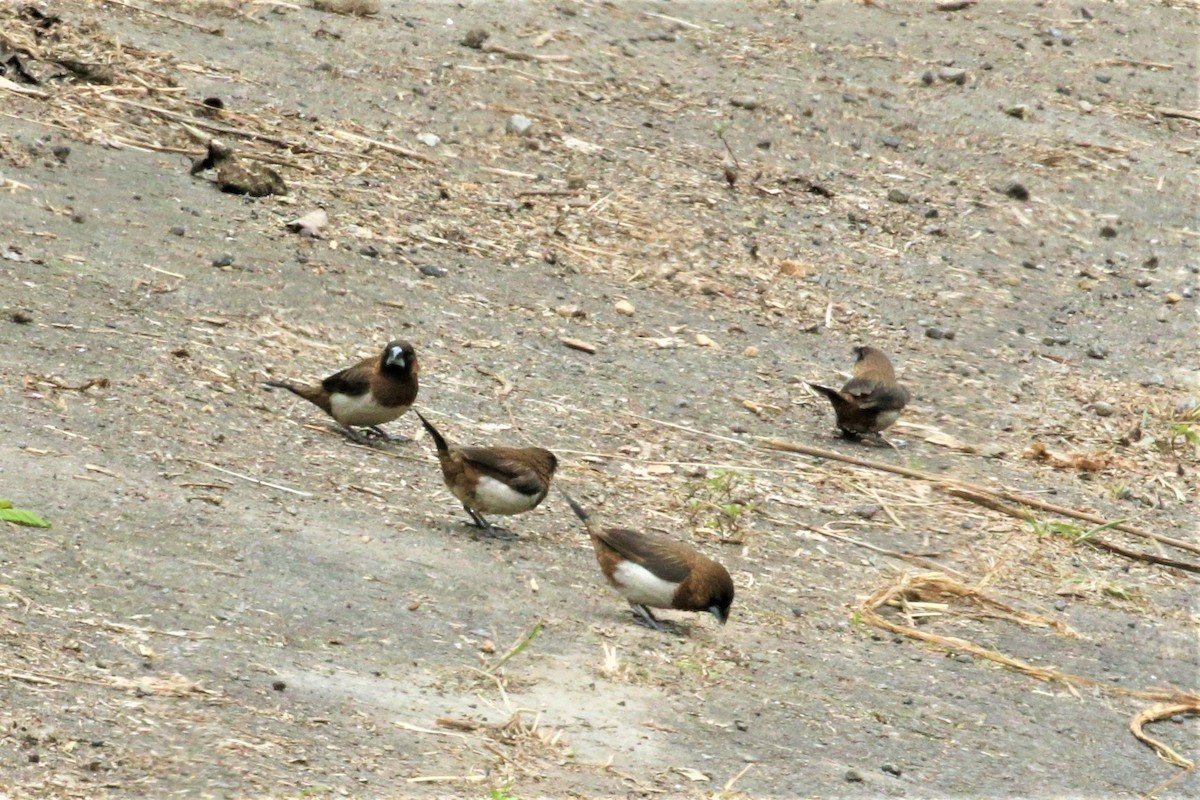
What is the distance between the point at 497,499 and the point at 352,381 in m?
1.04

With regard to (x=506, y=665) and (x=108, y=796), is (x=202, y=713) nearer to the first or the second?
(x=108, y=796)

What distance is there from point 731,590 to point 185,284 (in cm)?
373

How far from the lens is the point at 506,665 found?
6.20m

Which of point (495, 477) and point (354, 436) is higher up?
point (495, 477)

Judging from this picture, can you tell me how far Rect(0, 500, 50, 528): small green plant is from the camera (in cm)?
629

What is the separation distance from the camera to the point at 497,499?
7355mm

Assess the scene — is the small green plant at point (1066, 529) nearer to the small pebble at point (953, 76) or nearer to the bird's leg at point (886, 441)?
the bird's leg at point (886, 441)

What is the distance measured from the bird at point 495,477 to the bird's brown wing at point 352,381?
60cm

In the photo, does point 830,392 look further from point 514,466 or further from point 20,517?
point 20,517

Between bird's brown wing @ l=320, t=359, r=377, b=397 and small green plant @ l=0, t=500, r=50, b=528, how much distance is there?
1.90 metres

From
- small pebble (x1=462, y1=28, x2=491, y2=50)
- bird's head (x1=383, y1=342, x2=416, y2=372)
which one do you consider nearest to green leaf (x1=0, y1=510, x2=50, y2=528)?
bird's head (x1=383, y1=342, x2=416, y2=372)

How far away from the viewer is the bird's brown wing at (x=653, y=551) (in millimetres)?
6914

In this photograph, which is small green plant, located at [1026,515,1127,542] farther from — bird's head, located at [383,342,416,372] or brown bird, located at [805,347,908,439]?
bird's head, located at [383,342,416,372]

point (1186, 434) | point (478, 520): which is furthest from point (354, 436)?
point (1186, 434)
